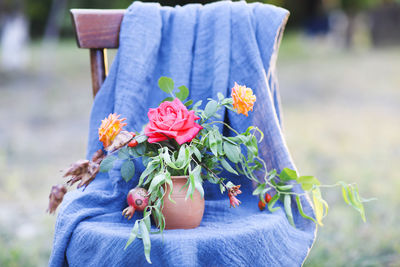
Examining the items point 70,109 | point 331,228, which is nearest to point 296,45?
point 70,109

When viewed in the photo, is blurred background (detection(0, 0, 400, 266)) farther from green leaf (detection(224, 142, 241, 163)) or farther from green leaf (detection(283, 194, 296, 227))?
green leaf (detection(224, 142, 241, 163))

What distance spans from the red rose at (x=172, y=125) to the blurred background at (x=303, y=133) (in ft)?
4.42

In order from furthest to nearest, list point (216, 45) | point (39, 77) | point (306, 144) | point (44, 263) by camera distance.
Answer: point (39, 77) < point (306, 144) < point (44, 263) < point (216, 45)

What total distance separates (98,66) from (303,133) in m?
3.22

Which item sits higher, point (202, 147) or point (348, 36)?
point (202, 147)

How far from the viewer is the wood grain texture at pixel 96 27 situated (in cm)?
162

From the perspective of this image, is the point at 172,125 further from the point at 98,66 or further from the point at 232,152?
the point at 98,66

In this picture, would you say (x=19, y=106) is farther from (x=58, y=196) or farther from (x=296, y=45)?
(x=296, y=45)

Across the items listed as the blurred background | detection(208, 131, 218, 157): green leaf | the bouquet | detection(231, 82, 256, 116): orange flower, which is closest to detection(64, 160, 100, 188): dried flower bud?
the bouquet

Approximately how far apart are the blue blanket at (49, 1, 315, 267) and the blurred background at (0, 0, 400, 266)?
1.02 m

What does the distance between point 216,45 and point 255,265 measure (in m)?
0.79

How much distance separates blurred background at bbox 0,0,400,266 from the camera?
8.00 feet

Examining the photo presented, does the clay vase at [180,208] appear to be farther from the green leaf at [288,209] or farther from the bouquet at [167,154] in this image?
the green leaf at [288,209]

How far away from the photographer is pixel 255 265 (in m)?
1.18
